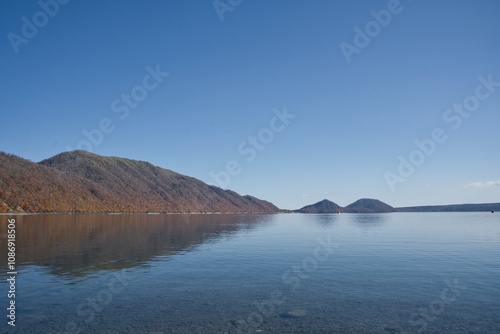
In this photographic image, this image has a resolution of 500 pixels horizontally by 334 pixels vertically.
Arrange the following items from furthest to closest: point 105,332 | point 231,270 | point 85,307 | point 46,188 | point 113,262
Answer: point 46,188 → point 113,262 → point 231,270 → point 85,307 → point 105,332

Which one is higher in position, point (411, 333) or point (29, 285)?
point (29, 285)

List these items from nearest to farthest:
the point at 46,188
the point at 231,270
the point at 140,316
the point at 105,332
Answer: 1. the point at 105,332
2. the point at 140,316
3. the point at 231,270
4. the point at 46,188

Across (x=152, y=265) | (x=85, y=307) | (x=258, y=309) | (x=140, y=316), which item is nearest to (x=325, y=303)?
(x=258, y=309)

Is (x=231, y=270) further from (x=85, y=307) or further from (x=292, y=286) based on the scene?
(x=85, y=307)

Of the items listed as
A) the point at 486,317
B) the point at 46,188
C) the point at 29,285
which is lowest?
the point at 486,317

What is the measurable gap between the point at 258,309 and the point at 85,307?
908 centimetres

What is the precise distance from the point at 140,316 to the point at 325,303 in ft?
32.3

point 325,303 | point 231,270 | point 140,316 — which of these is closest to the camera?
point 140,316

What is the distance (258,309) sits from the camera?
52.0 ft

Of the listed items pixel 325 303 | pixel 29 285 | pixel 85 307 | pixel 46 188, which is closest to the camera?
pixel 85 307

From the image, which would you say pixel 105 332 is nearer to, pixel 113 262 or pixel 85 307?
pixel 85 307

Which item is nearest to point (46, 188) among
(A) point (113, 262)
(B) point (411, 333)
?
(A) point (113, 262)

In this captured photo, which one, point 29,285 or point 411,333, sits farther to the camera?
point 29,285

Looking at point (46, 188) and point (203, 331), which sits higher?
point (46, 188)
